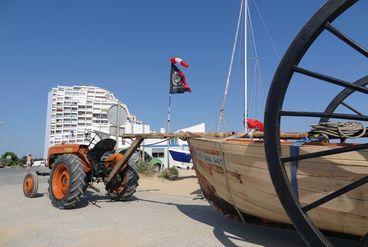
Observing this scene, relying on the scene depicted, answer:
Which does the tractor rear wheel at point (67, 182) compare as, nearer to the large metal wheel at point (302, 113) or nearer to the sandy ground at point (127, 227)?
the sandy ground at point (127, 227)

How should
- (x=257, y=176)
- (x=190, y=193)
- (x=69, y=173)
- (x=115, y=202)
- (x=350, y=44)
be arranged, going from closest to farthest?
(x=350, y=44) → (x=257, y=176) → (x=69, y=173) → (x=115, y=202) → (x=190, y=193)

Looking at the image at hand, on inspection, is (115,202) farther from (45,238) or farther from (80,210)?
(45,238)

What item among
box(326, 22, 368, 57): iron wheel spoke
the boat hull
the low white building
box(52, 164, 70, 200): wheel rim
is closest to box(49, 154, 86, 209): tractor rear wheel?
box(52, 164, 70, 200): wheel rim


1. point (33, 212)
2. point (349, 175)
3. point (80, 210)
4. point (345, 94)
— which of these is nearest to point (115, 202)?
point (80, 210)

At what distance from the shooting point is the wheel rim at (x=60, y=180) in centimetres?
909

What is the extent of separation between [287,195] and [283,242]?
191cm

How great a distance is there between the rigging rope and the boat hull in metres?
0.42

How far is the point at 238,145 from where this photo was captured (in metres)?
5.42

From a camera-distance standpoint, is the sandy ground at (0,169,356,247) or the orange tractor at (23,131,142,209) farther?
the orange tractor at (23,131,142,209)

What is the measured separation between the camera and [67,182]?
883cm

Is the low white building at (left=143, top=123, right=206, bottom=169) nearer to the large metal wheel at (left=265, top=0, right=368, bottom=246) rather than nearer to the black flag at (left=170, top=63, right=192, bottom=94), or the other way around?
the black flag at (left=170, top=63, right=192, bottom=94)

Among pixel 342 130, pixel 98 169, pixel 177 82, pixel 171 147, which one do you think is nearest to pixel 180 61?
pixel 177 82

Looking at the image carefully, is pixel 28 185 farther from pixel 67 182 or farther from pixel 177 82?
pixel 177 82

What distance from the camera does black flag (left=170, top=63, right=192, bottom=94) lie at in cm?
1694
